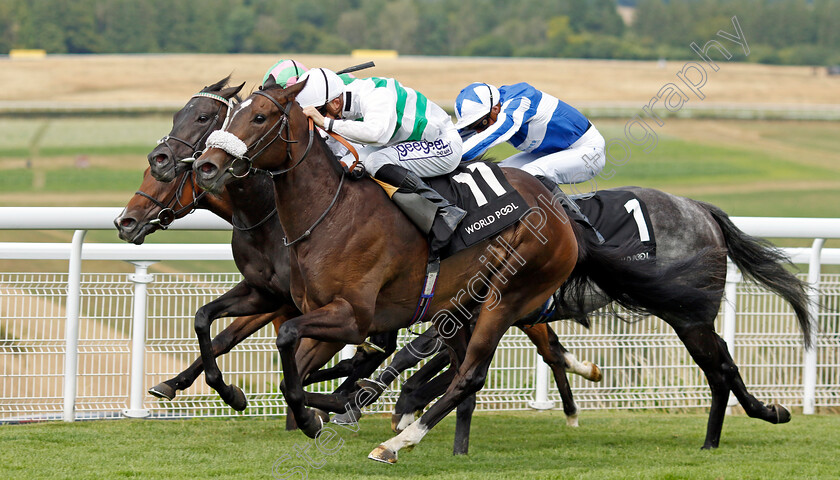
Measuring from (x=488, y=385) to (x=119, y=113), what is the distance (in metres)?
29.4

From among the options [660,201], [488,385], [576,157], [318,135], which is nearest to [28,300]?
[318,135]

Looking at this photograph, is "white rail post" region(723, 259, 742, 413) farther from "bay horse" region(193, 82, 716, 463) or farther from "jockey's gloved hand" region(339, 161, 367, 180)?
"jockey's gloved hand" region(339, 161, 367, 180)

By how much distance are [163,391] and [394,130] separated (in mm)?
1558

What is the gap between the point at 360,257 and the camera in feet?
12.4

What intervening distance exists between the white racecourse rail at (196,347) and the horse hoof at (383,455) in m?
1.37

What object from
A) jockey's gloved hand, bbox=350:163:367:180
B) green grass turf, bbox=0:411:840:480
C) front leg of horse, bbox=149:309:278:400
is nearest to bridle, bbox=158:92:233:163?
jockey's gloved hand, bbox=350:163:367:180

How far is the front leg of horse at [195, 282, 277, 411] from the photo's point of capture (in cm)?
425

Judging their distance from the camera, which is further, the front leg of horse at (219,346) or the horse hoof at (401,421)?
the horse hoof at (401,421)

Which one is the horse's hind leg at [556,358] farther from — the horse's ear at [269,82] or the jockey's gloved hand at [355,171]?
the horse's ear at [269,82]

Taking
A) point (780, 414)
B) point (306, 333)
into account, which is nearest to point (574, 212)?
point (780, 414)

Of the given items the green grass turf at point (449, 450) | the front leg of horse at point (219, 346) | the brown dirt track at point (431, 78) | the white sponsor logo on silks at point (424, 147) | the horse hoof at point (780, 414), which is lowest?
the green grass turf at point (449, 450)

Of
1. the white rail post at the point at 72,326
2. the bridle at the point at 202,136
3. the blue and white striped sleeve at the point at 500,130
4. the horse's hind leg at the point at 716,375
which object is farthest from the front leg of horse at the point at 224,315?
the horse's hind leg at the point at 716,375

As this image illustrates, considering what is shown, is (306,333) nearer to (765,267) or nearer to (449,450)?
(449,450)

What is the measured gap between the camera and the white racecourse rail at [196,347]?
16.2 feet
